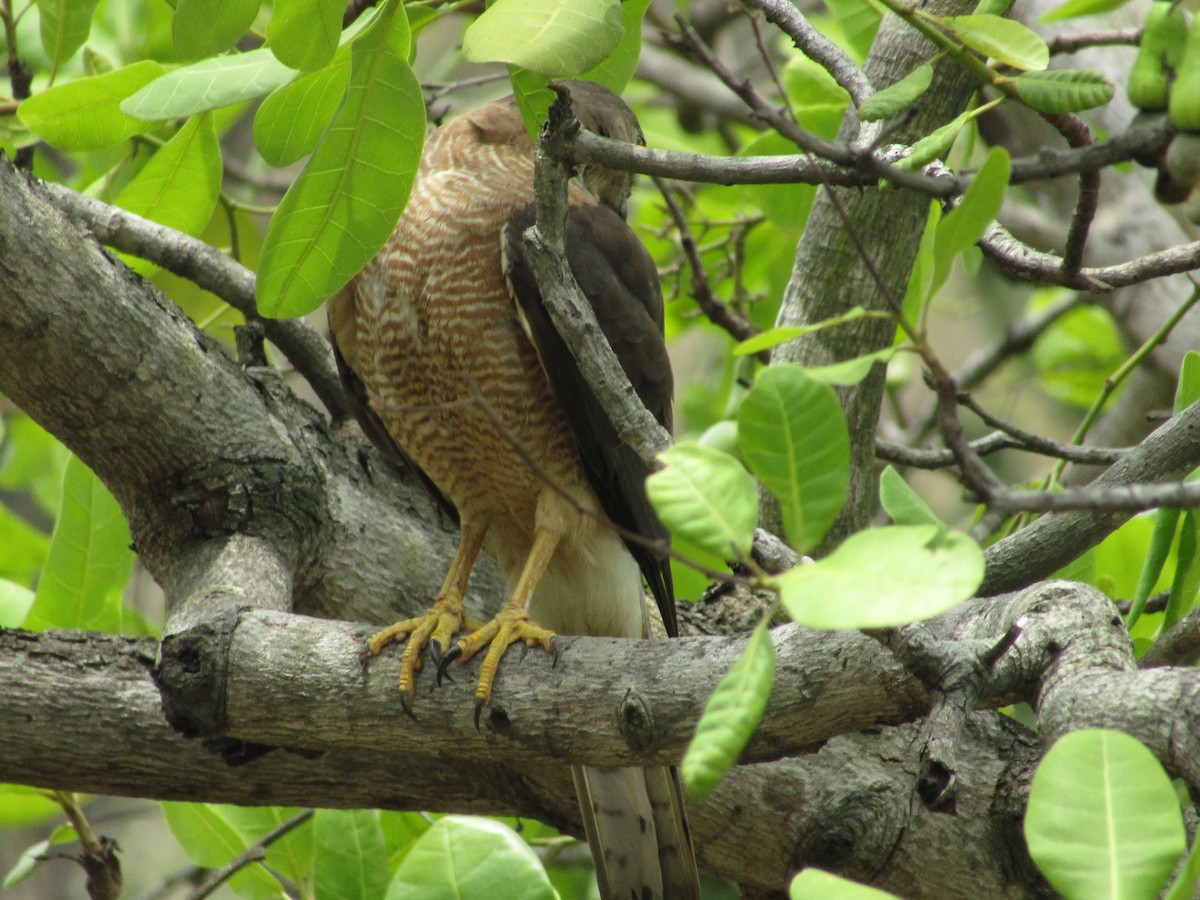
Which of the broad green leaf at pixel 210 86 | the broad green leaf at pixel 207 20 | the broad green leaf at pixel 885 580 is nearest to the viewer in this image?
the broad green leaf at pixel 885 580

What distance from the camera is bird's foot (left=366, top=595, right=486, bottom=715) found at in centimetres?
231

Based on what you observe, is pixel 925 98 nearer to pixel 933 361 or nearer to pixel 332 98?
pixel 332 98

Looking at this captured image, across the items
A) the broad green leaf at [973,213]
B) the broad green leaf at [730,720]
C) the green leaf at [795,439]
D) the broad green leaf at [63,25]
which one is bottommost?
the broad green leaf at [730,720]

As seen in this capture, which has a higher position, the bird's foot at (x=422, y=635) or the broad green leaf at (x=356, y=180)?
the broad green leaf at (x=356, y=180)

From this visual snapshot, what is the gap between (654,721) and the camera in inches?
78.0

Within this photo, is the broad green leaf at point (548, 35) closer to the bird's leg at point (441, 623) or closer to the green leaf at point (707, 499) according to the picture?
the green leaf at point (707, 499)

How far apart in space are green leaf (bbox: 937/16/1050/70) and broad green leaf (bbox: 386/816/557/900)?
51.1 inches

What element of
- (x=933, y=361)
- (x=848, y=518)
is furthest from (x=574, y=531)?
(x=933, y=361)

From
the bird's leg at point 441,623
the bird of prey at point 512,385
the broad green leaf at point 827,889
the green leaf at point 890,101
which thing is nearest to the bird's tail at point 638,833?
the bird of prey at point 512,385

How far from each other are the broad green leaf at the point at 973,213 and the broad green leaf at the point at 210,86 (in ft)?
3.68

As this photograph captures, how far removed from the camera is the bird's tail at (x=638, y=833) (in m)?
2.70

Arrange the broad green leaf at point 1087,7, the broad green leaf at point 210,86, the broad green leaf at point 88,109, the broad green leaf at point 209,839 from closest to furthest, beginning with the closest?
the broad green leaf at point 1087,7, the broad green leaf at point 210,86, the broad green leaf at point 88,109, the broad green leaf at point 209,839

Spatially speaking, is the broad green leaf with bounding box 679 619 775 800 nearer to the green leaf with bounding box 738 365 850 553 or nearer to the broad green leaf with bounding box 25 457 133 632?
the green leaf with bounding box 738 365 850 553

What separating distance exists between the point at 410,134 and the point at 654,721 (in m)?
1.00
